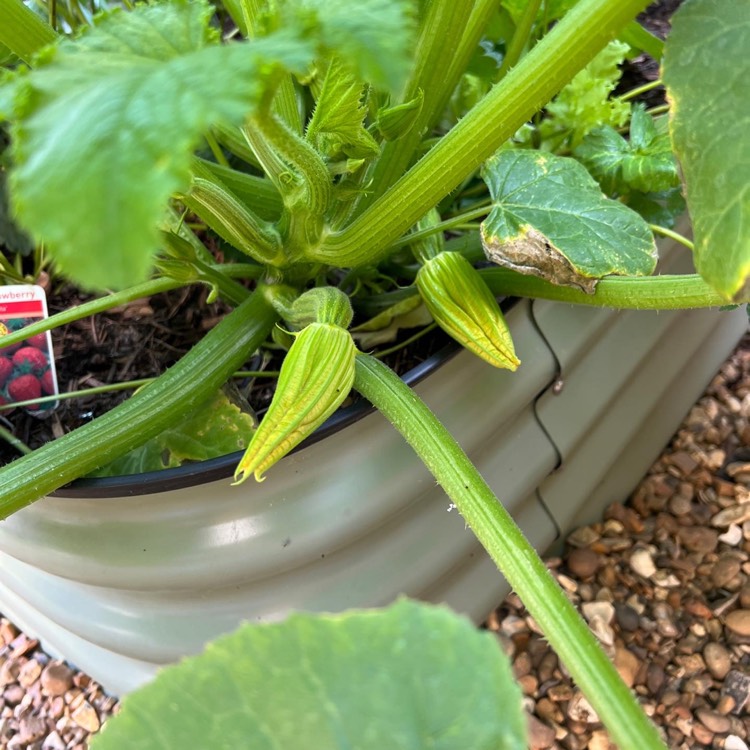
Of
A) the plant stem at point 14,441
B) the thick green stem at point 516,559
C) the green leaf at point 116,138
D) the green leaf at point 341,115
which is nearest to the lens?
the green leaf at point 116,138

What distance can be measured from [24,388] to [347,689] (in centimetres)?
63

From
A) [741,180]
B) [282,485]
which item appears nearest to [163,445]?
[282,485]

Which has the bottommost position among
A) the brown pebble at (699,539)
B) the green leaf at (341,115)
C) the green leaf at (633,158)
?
the brown pebble at (699,539)

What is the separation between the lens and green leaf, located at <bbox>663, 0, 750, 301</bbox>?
0.48 meters

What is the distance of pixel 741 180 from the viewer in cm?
49

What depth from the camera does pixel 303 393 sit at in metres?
0.61

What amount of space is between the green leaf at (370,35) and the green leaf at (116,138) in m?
0.02

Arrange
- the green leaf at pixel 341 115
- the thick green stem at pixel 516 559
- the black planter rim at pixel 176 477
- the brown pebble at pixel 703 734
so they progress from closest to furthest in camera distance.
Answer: the thick green stem at pixel 516 559
the green leaf at pixel 341 115
the black planter rim at pixel 176 477
the brown pebble at pixel 703 734

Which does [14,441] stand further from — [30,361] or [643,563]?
[643,563]

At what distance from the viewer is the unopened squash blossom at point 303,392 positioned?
603 millimetres

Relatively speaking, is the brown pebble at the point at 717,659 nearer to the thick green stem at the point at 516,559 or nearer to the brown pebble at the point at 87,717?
the thick green stem at the point at 516,559

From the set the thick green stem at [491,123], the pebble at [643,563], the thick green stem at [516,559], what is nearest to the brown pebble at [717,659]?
the pebble at [643,563]

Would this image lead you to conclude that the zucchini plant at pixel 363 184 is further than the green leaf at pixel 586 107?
No

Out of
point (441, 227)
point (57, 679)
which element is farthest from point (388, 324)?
point (57, 679)
